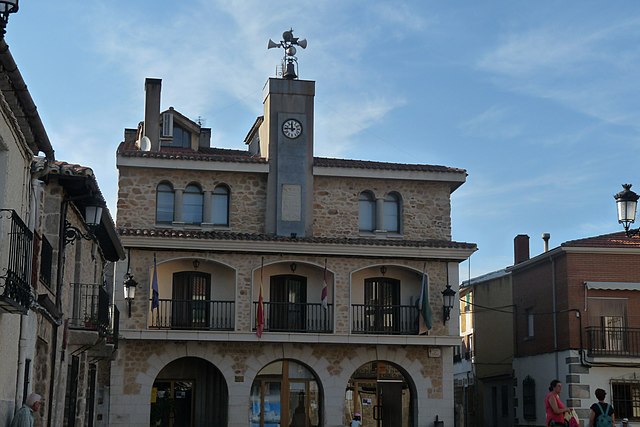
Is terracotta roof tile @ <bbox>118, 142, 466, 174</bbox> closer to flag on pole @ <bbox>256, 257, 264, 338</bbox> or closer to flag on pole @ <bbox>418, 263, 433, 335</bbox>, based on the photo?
flag on pole @ <bbox>418, 263, 433, 335</bbox>

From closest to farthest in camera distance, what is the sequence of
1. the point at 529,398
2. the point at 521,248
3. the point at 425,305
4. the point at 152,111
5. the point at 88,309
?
1. the point at 88,309
2. the point at 425,305
3. the point at 152,111
4. the point at 529,398
5. the point at 521,248

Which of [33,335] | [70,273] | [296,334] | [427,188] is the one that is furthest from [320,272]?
[33,335]

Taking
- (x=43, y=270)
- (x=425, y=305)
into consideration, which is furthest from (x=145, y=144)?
(x=43, y=270)

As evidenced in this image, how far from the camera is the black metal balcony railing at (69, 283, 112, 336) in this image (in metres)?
20.3

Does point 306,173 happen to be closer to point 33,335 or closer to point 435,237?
point 435,237

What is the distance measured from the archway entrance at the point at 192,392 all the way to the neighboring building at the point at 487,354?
11.1 metres

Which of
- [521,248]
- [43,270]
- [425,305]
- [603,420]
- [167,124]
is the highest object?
[167,124]

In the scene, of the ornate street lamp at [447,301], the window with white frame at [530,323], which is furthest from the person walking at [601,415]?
the window with white frame at [530,323]

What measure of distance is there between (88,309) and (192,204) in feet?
34.8

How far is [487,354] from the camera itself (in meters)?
41.0

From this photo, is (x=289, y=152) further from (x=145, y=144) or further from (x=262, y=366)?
(x=262, y=366)

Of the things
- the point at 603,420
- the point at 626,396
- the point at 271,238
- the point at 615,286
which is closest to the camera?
the point at 603,420

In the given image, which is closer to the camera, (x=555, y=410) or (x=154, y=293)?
(x=555, y=410)

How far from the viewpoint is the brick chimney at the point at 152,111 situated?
33.4 m
